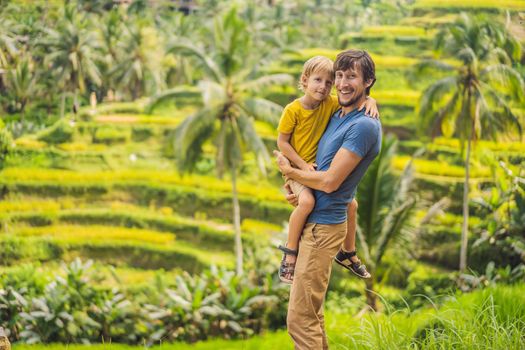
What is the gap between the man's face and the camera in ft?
8.22

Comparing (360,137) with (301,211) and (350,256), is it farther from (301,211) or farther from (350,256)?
(350,256)

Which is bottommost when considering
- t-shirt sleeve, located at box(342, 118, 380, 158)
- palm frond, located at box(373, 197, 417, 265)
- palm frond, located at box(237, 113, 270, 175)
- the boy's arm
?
palm frond, located at box(373, 197, 417, 265)

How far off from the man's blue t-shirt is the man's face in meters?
0.06

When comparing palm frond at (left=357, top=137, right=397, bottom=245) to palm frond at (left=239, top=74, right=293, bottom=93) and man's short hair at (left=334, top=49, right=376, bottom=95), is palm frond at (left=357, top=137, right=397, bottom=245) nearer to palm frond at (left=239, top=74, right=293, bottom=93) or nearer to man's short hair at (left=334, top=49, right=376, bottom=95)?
palm frond at (left=239, top=74, right=293, bottom=93)

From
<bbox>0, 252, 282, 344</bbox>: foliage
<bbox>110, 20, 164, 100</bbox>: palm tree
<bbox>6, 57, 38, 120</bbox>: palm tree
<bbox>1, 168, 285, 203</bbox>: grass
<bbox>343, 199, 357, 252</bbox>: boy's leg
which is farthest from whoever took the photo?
<bbox>110, 20, 164, 100</bbox>: palm tree

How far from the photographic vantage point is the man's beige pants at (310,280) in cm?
257

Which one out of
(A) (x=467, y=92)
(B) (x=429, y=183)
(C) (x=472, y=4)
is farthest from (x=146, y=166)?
(C) (x=472, y=4)

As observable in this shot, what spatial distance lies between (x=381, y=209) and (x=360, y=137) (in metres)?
6.80

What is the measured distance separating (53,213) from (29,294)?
204 inches

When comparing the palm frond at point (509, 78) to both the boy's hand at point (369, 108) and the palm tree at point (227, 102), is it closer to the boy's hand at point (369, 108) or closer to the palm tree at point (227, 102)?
the palm tree at point (227, 102)

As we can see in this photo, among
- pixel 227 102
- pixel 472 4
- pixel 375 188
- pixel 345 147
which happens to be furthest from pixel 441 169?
pixel 345 147

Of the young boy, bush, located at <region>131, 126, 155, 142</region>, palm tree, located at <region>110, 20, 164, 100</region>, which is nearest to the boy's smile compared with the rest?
the young boy

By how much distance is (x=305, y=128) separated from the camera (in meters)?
2.64

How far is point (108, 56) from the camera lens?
811 inches
